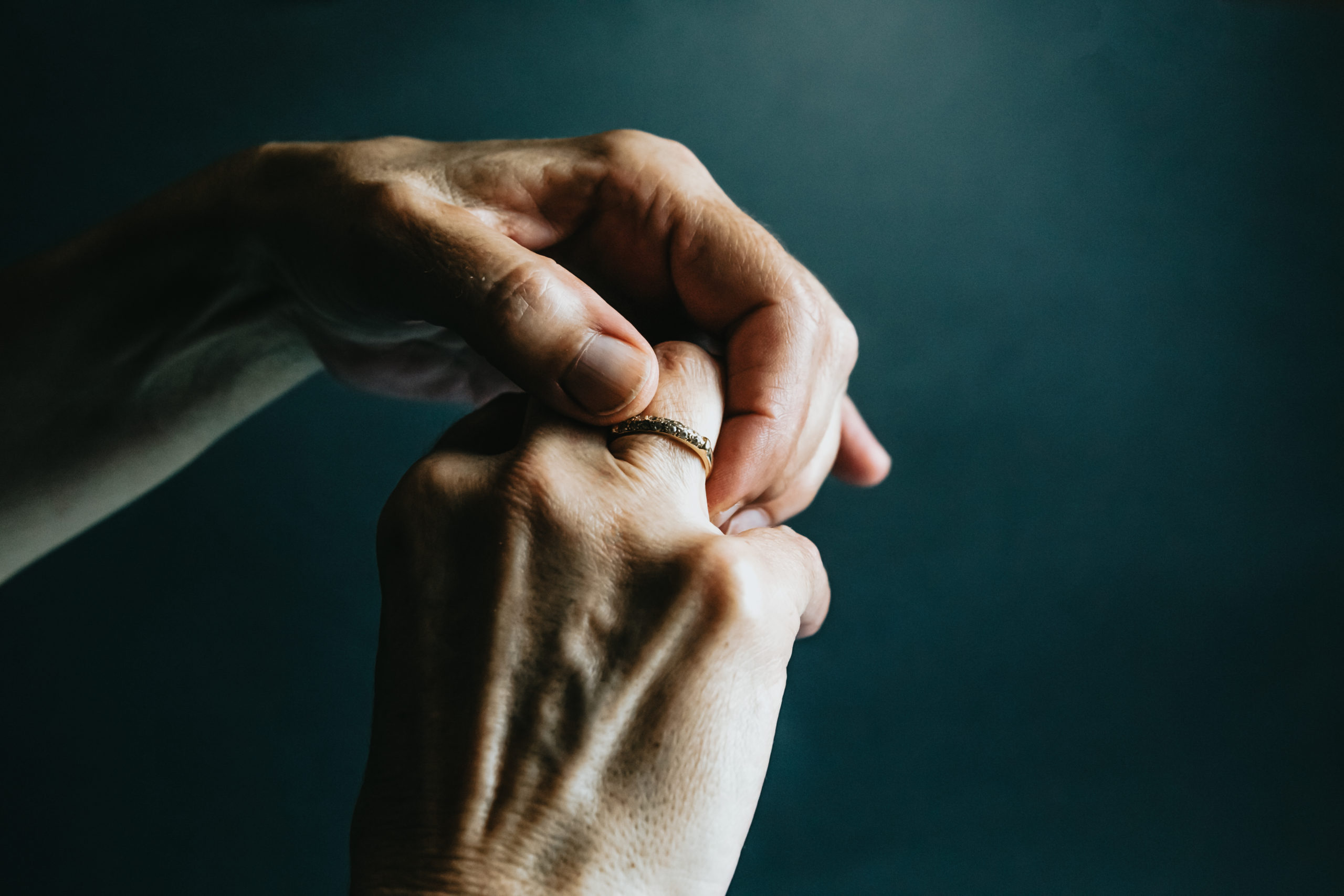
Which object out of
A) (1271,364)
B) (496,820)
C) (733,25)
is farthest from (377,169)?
(1271,364)

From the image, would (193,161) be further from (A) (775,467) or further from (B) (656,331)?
(A) (775,467)

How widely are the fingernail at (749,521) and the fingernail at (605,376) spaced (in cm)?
16

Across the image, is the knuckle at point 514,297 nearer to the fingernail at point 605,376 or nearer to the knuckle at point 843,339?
the fingernail at point 605,376

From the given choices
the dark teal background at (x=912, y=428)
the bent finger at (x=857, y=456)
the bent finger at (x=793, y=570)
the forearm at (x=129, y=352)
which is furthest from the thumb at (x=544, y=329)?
the dark teal background at (x=912, y=428)

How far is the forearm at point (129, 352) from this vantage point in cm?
69

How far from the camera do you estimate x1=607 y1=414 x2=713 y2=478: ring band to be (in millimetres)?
471

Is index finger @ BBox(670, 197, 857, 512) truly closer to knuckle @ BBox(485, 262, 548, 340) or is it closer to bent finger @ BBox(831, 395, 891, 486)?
knuckle @ BBox(485, 262, 548, 340)

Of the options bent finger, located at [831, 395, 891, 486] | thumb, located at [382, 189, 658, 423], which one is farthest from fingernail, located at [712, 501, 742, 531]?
bent finger, located at [831, 395, 891, 486]

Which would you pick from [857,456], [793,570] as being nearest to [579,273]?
[793,570]

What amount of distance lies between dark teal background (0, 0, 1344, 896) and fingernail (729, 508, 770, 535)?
1.60 ft

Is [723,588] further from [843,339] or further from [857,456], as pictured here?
[857,456]

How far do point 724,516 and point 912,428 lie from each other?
74 centimetres

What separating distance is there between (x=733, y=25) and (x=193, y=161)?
2.68ft

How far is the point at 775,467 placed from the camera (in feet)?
1.88
